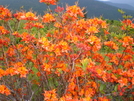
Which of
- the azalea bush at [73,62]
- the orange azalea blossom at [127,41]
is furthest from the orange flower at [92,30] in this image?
the orange azalea blossom at [127,41]

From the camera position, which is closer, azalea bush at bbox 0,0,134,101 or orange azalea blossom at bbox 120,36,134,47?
azalea bush at bbox 0,0,134,101

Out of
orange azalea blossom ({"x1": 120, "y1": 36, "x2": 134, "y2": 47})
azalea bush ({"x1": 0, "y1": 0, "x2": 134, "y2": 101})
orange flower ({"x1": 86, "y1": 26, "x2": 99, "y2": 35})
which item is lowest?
azalea bush ({"x1": 0, "y1": 0, "x2": 134, "y2": 101})

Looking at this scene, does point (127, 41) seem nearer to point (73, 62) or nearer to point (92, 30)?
point (92, 30)

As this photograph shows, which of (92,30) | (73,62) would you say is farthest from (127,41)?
(73,62)

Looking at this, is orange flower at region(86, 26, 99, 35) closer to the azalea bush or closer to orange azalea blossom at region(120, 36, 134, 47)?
the azalea bush

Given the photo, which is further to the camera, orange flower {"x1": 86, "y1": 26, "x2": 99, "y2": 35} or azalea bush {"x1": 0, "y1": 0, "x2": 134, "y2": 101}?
orange flower {"x1": 86, "y1": 26, "x2": 99, "y2": 35}

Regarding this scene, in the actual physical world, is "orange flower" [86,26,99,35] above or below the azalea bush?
above

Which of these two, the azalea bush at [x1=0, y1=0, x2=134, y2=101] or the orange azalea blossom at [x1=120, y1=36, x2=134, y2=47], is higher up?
the orange azalea blossom at [x1=120, y1=36, x2=134, y2=47]

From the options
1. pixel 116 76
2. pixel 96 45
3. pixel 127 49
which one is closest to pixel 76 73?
pixel 96 45

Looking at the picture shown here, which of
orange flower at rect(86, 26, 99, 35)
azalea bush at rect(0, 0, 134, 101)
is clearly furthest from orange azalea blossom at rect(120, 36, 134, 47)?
orange flower at rect(86, 26, 99, 35)

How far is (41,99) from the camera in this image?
310 cm

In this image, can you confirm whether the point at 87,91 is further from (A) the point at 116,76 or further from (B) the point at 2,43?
(B) the point at 2,43

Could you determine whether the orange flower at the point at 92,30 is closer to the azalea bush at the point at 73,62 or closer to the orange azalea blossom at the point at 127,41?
the azalea bush at the point at 73,62

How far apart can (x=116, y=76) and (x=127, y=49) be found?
544 mm
